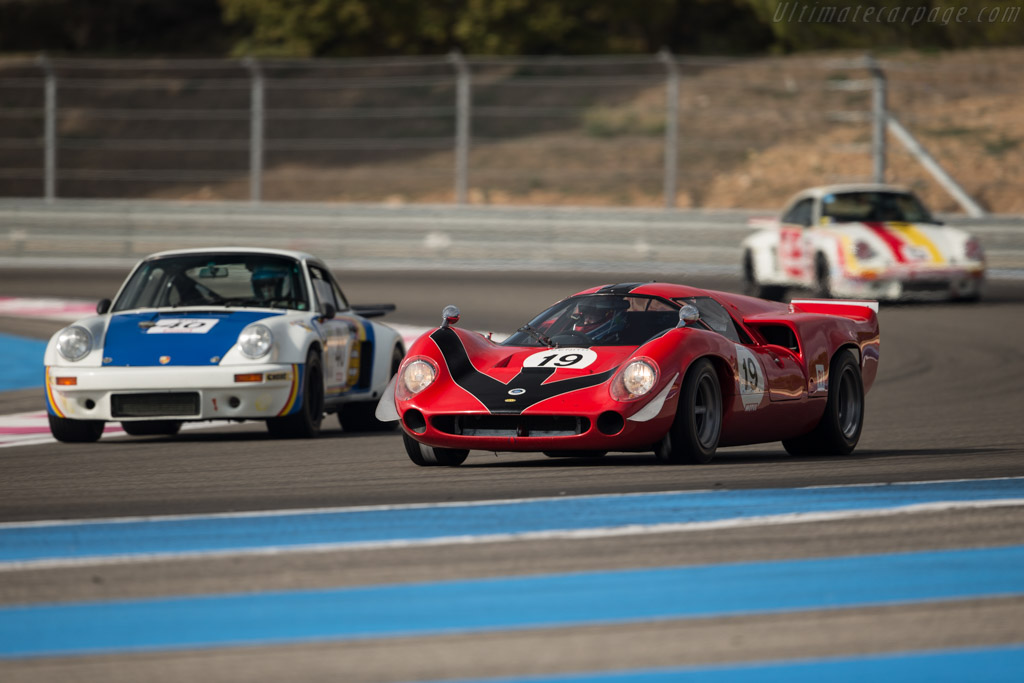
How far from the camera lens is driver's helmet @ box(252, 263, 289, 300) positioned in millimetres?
11109

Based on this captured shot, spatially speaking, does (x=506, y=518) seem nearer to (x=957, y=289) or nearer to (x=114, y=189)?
(x=957, y=289)

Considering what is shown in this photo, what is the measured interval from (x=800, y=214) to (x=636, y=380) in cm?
1239

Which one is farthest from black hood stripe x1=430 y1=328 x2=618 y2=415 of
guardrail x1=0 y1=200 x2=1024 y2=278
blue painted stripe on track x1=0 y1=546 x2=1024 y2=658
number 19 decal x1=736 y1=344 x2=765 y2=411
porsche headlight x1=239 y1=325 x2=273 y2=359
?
guardrail x1=0 y1=200 x2=1024 y2=278

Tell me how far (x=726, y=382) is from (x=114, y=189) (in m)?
29.3

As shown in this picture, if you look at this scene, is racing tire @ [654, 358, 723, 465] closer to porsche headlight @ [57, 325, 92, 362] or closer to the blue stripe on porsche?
the blue stripe on porsche

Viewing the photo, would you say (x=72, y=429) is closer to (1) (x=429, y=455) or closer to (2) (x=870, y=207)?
(1) (x=429, y=455)

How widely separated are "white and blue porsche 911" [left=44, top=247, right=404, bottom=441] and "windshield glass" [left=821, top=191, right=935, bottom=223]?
9.42 metres

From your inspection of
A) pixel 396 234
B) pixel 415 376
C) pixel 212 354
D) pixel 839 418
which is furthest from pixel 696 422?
pixel 396 234

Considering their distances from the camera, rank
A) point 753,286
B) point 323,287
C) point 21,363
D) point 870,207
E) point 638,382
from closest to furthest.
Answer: point 638,382 → point 323,287 → point 21,363 → point 870,207 → point 753,286

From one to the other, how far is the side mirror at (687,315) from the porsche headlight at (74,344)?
145 inches

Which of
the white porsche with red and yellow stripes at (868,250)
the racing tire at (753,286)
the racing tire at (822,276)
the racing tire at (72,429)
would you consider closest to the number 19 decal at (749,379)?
the racing tire at (72,429)

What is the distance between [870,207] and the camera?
64.0ft

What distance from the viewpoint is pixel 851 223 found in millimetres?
19188

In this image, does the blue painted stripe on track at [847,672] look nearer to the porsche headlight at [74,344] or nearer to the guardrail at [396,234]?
the porsche headlight at [74,344]
